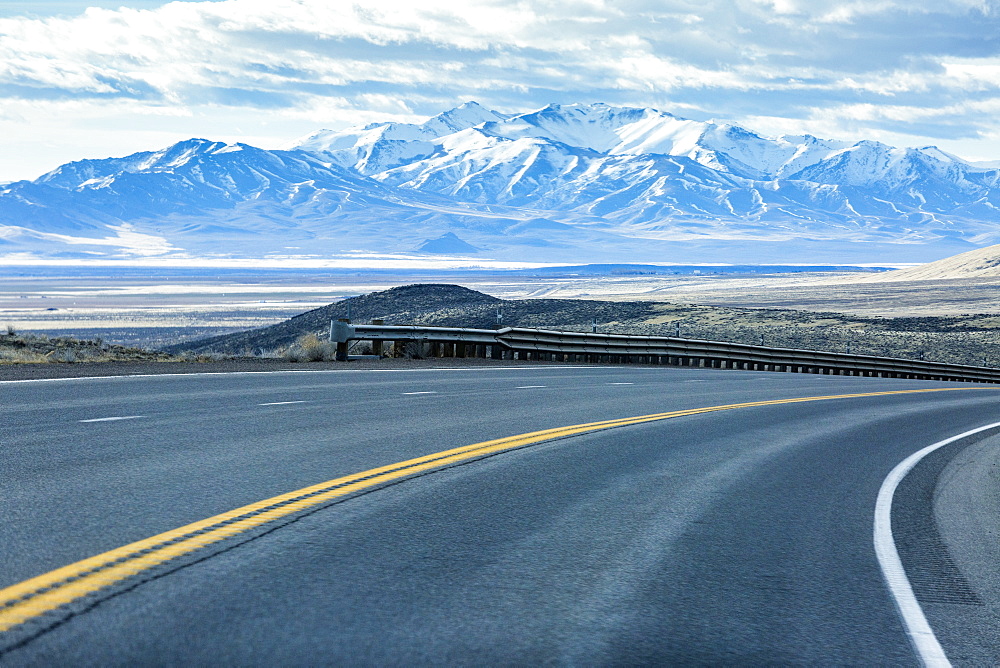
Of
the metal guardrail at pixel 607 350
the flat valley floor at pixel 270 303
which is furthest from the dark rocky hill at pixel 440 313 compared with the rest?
the metal guardrail at pixel 607 350

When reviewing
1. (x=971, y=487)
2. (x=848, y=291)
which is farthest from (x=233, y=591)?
(x=848, y=291)

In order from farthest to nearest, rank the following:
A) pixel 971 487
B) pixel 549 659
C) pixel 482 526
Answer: pixel 971 487
pixel 482 526
pixel 549 659

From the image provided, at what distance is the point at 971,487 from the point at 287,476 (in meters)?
5.97

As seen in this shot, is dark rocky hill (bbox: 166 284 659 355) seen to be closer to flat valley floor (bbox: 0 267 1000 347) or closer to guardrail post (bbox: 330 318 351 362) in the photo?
flat valley floor (bbox: 0 267 1000 347)

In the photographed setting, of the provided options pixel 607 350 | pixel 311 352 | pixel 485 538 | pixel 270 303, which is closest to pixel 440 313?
pixel 607 350

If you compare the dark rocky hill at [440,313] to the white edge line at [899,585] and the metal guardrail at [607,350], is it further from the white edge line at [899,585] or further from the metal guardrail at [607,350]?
the white edge line at [899,585]

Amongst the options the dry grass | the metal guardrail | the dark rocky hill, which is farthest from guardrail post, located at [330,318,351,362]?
the dark rocky hill

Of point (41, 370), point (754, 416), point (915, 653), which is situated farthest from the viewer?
point (41, 370)

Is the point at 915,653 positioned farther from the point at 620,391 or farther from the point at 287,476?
the point at 620,391

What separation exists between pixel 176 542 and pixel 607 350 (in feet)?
74.9

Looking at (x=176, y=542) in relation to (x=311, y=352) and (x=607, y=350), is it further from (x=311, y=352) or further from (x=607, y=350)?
(x=607, y=350)

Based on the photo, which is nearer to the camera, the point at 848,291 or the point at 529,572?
the point at 529,572

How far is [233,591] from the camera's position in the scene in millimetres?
5742

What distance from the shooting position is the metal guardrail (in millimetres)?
24391
